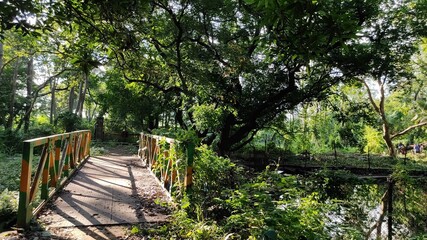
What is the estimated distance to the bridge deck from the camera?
3660mm

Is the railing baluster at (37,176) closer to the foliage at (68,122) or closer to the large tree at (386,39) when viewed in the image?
the large tree at (386,39)

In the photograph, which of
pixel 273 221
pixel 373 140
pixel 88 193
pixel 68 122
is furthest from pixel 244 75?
pixel 373 140

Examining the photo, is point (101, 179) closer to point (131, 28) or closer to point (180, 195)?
point (180, 195)

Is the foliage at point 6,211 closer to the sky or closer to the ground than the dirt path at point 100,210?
closer to the sky

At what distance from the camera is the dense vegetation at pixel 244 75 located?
2.55m

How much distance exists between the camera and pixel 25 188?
3.22 metres

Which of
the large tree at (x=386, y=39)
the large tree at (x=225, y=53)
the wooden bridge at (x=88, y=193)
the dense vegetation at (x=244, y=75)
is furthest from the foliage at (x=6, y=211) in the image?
the large tree at (x=386, y=39)

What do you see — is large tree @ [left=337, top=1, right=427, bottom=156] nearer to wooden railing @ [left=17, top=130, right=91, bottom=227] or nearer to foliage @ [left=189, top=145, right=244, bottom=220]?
foliage @ [left=189, top=145, right=244, bottom=220]

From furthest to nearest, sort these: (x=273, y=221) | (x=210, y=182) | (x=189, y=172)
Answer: (x=210, y=182) → (x=189, y=172) → (x=273, y=221)

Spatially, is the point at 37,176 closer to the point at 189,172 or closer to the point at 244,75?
the point at 189,172

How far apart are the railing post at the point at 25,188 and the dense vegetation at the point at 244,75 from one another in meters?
0.38

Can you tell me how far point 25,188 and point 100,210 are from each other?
1077 millimetres

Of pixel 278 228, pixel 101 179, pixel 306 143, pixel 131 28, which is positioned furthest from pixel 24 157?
pixel 306 143

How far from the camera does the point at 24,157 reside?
3.20 metres
